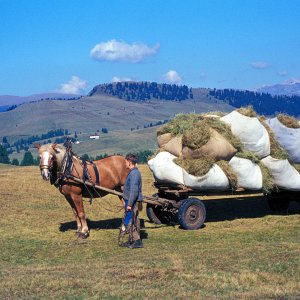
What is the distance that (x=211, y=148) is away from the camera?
14.5 meters

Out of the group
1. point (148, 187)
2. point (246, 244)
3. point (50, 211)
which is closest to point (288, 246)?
point (246, 244)

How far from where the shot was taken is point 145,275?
353 inches

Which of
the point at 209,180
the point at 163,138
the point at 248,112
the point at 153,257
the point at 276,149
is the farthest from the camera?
the point at 276,149

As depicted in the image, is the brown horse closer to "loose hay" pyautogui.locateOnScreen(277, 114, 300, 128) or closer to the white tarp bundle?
the white tarp bundle

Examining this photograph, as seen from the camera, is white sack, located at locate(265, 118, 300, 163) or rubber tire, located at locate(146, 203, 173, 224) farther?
white sack, located at locate(265, 118, 300, 163)

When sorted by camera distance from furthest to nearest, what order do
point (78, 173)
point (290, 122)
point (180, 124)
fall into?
point (290, 122) < point (180, 124) < point (78, 173)

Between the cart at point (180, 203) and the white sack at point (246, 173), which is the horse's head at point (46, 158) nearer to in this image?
the cart at point (180, 203)

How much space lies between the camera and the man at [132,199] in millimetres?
12719

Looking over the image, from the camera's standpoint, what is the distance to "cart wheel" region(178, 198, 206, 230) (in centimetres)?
1470

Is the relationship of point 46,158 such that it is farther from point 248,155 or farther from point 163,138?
point 248,155

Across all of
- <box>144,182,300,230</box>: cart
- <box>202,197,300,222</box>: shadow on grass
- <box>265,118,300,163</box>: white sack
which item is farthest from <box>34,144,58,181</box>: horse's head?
<box>265,118,300,163</box>: white sack

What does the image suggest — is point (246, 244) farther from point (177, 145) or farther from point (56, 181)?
point (56, 181)

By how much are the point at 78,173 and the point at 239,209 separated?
23.9ft

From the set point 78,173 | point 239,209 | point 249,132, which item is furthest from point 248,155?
point 78,173
